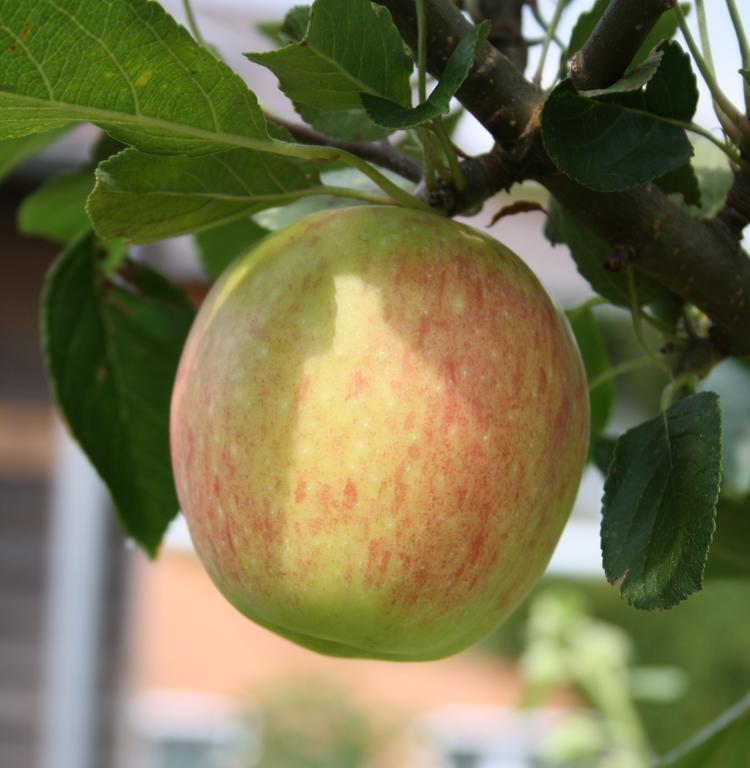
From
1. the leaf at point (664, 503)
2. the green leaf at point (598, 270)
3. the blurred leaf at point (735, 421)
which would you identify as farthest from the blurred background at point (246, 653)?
the leaf at point (664, 503)

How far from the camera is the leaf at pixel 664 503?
46 centimetres

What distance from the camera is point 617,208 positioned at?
1.63 feet

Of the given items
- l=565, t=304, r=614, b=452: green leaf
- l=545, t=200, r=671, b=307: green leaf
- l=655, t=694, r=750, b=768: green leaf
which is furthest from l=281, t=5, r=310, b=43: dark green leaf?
l=655, t=694, r=750, b=768: green leaf

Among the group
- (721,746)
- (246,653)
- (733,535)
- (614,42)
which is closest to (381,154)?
(614,42)

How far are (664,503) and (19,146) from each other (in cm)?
42

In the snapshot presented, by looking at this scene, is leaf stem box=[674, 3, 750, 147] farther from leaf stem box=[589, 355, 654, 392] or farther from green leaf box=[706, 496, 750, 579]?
green leaf box=[706, 496, 750, 579]

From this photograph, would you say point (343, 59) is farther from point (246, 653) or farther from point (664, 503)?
point (246, 653)

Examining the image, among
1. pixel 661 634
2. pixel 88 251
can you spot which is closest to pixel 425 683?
pixel 661 634

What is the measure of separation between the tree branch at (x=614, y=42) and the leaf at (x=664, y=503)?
0.13 meters

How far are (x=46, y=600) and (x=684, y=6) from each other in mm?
3096

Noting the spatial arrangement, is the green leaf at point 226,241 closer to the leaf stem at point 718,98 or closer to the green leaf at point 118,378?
the green leaf at point 118,378

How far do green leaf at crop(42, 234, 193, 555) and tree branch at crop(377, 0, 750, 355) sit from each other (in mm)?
297

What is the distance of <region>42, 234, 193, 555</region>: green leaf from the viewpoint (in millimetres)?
702

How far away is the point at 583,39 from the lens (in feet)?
1.91
